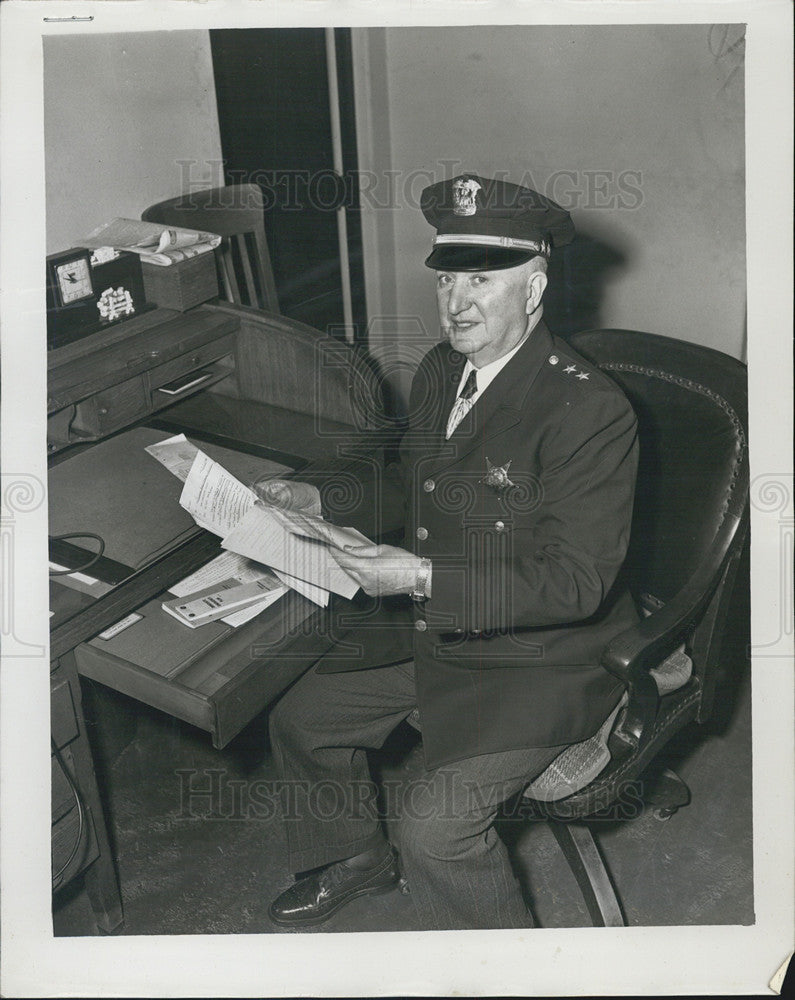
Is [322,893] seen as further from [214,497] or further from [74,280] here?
[74,280]

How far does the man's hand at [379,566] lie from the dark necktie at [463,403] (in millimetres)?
325

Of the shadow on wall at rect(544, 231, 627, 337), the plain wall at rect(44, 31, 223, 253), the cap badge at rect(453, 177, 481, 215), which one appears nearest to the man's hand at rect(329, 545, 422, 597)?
the cap badge at rect(453, 177, 481, 215)

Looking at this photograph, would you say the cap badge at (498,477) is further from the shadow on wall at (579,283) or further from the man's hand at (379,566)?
the shadow on wall at (579,283)

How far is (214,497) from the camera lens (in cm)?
170

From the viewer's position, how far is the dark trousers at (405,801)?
162 cm

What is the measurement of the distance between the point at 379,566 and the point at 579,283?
1959mm

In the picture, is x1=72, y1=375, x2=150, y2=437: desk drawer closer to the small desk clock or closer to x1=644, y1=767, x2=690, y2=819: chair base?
the small desk clock

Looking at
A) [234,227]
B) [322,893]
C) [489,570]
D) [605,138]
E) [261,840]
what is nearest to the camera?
[489,570]

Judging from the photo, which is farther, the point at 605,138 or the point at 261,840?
the point at 605,138

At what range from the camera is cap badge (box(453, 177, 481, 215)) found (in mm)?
1588

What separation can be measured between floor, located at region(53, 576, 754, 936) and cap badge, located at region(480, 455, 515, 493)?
99 centimetres

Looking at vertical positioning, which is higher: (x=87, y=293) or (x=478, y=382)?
(x=87, y=293)

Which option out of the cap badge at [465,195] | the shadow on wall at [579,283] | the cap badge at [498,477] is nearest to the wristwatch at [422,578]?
the cap badge at [498,477]

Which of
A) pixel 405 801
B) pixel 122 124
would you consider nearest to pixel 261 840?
pixel 405 801
